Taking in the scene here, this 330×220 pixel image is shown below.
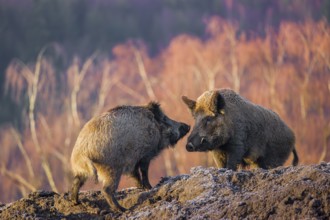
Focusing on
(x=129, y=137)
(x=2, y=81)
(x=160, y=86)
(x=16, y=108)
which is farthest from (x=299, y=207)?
(x=2, y=81)

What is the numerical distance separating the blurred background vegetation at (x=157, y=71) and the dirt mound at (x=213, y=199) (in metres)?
19.7

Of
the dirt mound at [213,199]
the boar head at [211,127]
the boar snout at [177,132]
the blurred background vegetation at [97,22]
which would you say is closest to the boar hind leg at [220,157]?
the boar head at [211,127]

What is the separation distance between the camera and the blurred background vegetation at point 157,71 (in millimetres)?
32281

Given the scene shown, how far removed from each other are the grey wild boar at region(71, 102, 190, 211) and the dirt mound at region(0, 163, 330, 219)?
10.9 inches

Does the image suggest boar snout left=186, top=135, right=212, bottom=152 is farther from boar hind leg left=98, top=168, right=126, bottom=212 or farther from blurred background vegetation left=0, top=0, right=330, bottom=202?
blurred background vegetation left=0, top=0, right=330, bottom=202

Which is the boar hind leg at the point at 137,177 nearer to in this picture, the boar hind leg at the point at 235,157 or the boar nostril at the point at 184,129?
the boar hind leg at the point at 235,157

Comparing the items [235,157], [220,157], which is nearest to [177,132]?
[220,157]

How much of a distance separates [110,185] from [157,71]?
127 ft

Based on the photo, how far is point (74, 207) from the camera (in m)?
8.23

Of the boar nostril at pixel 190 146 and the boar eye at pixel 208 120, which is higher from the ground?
the boar eye at pixel 208 120

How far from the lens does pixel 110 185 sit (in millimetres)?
→ 8219

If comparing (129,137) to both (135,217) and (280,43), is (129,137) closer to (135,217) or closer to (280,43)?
(135,217)

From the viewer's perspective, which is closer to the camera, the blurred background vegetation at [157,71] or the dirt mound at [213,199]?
the dirt mound at [213,199]

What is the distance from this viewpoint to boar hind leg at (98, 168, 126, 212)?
8047 millimetres
